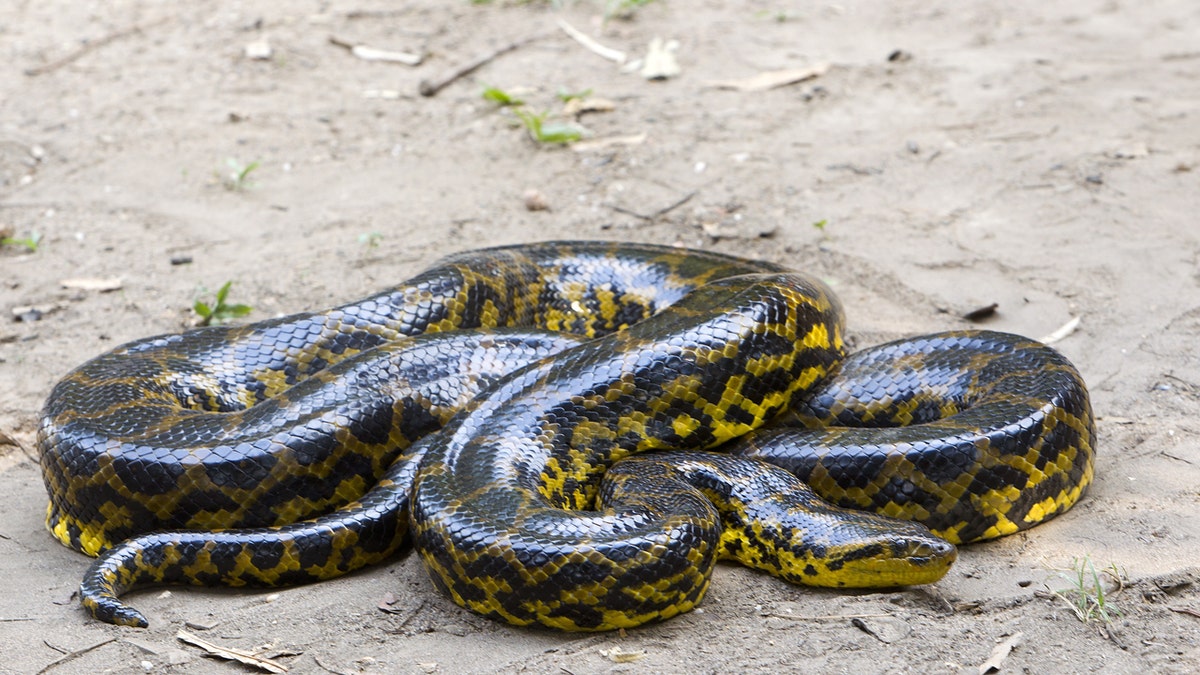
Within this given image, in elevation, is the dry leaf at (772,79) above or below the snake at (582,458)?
above

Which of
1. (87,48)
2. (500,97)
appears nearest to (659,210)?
(500,97)

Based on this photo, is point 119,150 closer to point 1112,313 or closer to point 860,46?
point 860,46

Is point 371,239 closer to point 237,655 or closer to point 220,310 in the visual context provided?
point 220,310

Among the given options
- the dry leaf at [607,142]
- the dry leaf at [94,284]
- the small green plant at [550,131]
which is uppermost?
the small green plant at [550,131]

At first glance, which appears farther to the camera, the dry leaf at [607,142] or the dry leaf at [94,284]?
the dry leaf at [607,142]

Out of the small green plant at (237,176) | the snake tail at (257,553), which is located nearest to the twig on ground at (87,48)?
the small green plant at (237,176)

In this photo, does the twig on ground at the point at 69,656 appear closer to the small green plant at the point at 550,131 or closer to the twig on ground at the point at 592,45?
the small green plant at the point at 550,131
